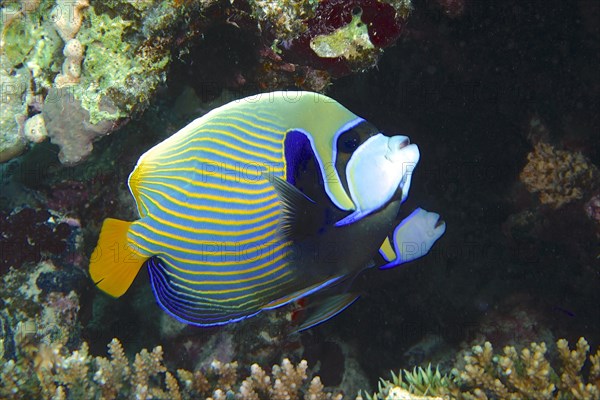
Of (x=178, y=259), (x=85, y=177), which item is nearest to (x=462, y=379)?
(x=178, y=259)

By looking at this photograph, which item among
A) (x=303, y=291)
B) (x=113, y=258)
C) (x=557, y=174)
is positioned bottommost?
(x=557, y=174)

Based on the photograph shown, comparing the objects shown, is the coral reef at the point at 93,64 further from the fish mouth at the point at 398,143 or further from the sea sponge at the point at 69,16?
the fish mouth at the point at 398,143

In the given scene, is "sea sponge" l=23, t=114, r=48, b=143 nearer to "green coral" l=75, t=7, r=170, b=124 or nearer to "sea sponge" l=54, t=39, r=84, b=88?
"sea sponge" l=54, t=39, r=84, b=88

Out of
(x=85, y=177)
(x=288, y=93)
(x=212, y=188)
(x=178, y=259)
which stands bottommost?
(x=85, y=177)

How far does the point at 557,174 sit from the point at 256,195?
3.26 metres

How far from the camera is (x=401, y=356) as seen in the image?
4.45 meters

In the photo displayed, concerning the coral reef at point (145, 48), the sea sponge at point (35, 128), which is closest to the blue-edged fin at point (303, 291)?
the coral reef at point (145, 48)

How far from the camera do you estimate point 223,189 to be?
72.1 inches

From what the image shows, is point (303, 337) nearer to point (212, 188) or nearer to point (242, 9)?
point (212, 188)

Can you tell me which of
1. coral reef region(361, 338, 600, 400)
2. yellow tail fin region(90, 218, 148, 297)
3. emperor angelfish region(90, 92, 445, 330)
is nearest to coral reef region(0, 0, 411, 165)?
emperor angelfish region(90, 92, 445, 330)

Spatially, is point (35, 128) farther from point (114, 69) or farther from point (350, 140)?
point (350, 140)

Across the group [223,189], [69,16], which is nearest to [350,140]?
[223,189]

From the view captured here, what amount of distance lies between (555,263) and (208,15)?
150 inches

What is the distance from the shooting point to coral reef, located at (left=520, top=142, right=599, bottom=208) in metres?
3.80
